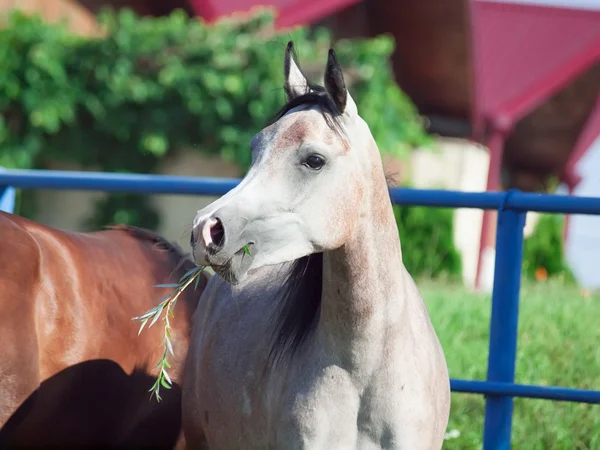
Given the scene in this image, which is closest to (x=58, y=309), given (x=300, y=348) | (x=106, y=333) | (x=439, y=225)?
(x=106, y=333)

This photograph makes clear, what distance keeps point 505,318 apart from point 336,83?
A: 150cm

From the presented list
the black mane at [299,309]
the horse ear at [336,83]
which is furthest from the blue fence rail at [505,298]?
the horse ear at [336,83]

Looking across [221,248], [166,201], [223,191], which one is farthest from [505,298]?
[166,201]

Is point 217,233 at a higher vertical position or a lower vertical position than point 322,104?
lower

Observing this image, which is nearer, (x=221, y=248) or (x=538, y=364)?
(x=221, y=248)

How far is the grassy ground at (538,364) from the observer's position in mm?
4180

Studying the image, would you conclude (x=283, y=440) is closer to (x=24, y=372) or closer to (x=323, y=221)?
(x=323, y=221)

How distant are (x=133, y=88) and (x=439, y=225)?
379 cm

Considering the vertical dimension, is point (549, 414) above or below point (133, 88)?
below

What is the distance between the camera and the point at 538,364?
15.1 ft

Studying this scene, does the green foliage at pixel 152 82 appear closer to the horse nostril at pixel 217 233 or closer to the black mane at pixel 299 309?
the black mane at pixel 299 309

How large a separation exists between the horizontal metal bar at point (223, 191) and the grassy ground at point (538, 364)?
1166 mm

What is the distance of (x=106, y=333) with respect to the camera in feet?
11.5

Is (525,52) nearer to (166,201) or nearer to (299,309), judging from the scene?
(166,201)
